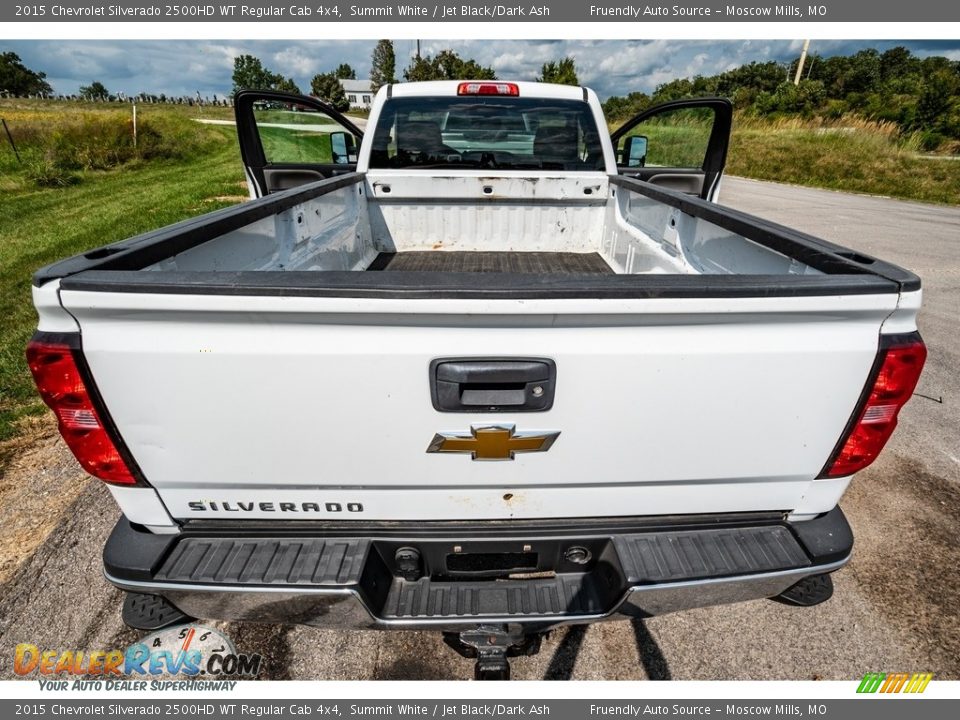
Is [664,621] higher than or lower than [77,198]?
lower

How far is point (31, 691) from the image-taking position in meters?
2.11

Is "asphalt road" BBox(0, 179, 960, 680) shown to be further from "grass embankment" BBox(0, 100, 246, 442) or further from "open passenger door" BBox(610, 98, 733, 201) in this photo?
"open passenger door" BBox(610, 98, 733, 201)

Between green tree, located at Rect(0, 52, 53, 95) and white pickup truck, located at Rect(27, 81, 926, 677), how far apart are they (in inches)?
4331

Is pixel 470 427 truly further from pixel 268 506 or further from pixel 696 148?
pixel 696 148

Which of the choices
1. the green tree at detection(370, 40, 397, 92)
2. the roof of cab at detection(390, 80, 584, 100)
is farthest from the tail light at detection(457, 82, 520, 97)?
the green tree at detection(370, 40, 397, 92)

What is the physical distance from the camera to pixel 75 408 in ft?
4.96

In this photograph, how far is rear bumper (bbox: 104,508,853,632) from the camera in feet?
5.33

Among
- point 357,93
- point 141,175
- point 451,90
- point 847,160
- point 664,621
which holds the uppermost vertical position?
point 357,93

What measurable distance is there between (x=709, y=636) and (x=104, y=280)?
2.69 metres

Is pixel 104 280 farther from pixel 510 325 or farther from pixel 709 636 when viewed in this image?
pixel 709 636

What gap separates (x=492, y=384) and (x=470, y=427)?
0.50 feet

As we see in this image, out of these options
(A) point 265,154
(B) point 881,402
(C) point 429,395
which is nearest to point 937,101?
(A) point 265,154

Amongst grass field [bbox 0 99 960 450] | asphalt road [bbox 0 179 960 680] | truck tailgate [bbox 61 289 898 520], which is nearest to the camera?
truck tailgate [bbox 61 289 898 520]

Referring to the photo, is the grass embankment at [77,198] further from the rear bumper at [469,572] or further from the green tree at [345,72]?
the green tree at [345,72]
